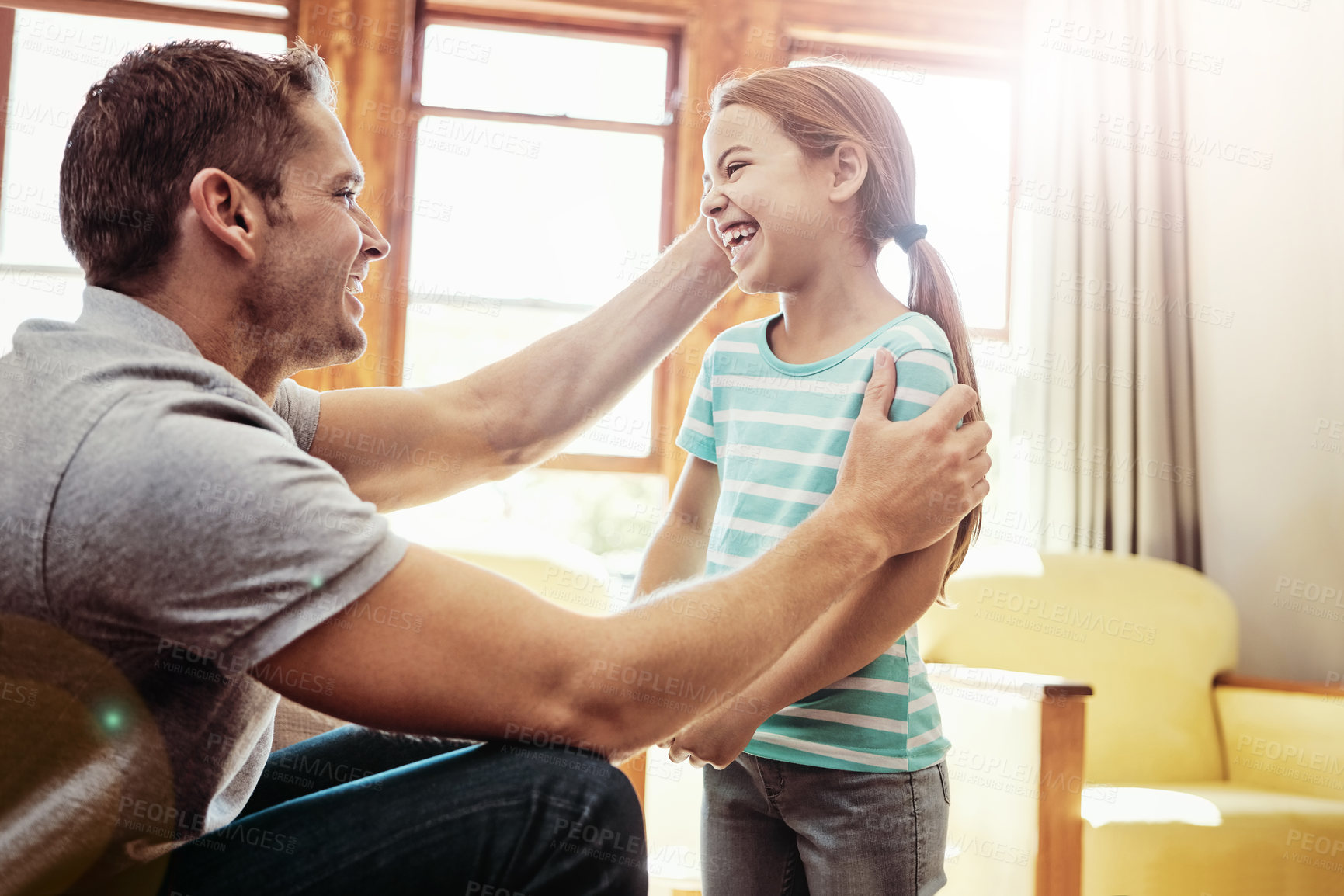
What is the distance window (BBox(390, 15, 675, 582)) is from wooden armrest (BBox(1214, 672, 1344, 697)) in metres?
1.64

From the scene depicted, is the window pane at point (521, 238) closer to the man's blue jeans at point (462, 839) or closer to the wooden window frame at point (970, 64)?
the wooden window frame at point (970, 64)

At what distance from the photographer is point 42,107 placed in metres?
2.83

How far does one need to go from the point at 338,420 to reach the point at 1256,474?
276cm

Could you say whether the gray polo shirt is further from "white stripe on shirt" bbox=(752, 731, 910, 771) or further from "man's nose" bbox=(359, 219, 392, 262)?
"white stripe on shirt" bbox=(752, 731, 910, 771)

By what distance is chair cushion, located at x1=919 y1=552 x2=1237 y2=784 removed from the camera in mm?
2406

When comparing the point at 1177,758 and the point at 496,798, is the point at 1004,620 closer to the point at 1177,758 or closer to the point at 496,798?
the point at 1177,758

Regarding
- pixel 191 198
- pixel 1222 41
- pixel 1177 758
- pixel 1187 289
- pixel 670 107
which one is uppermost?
pixel 1222 41

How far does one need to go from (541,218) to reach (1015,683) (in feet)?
6.59

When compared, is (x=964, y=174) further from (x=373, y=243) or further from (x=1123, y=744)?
(x=373, y=243)

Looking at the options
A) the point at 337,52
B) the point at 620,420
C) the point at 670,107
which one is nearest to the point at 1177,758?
the point at 620,420

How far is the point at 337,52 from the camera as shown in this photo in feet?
9.10

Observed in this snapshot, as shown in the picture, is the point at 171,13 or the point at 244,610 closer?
the point at 244,610

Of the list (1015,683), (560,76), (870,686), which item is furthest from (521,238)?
(870,686)

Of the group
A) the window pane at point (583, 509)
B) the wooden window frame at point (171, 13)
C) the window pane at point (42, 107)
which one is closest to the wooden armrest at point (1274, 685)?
the window pane at point (583, 509)
